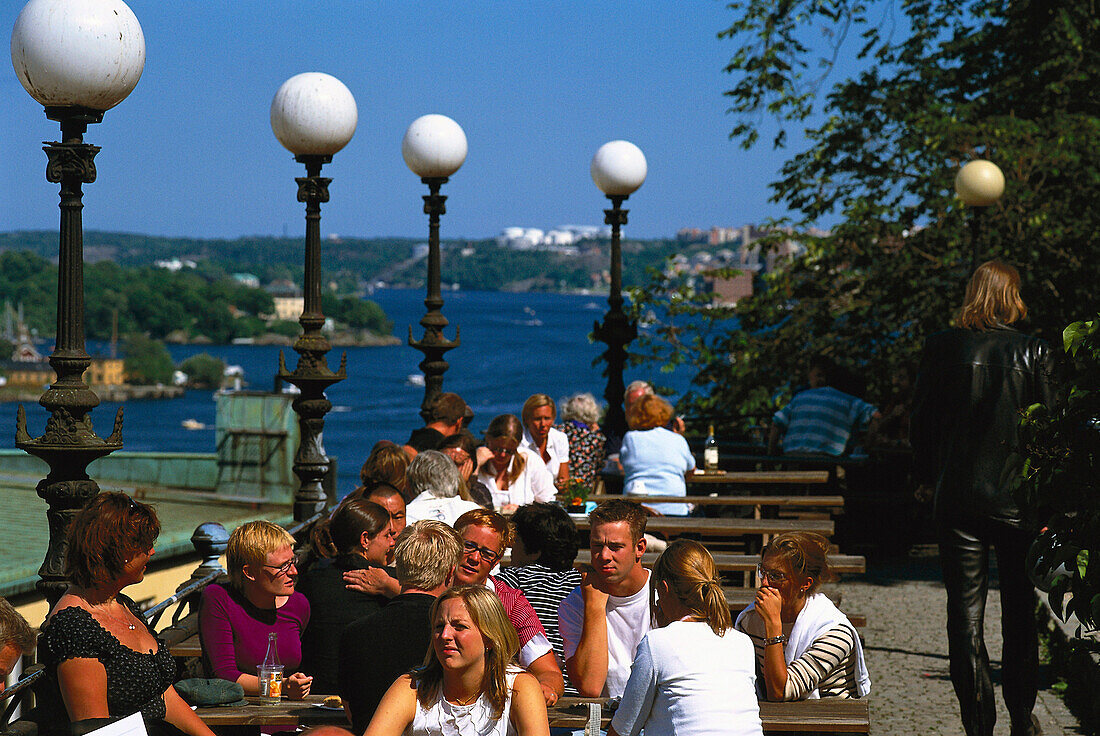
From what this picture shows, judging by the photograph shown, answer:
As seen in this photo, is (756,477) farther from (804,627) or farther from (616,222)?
(804,627)

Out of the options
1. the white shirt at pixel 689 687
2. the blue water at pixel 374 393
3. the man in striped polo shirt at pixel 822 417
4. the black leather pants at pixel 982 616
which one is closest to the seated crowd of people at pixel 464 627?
the white shirt at pixel 689 687

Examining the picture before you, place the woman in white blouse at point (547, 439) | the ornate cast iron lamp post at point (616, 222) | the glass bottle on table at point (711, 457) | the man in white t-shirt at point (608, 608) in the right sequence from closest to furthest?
the man in white t-shirt at point (608, 608) < the woman in white blouse at point (547, 439) < the glass bottle on table at point (711, 457) < the ornate cast iron lamp post at point (616, 222)

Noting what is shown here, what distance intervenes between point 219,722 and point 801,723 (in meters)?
1.98

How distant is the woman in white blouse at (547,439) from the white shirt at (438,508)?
2.26 metres

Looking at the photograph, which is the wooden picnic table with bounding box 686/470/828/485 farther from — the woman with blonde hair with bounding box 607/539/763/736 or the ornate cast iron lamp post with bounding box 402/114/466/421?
the woman with blonde hair with bounding box 607/539/763/736

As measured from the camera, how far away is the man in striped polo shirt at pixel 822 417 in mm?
10570

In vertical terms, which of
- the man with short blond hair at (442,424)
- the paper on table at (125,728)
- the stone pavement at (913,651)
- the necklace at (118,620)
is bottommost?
the stone pavement at (913,651)

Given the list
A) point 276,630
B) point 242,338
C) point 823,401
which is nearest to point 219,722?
point 276,630

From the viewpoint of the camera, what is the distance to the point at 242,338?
191 m

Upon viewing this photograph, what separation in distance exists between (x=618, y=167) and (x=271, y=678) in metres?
8.15

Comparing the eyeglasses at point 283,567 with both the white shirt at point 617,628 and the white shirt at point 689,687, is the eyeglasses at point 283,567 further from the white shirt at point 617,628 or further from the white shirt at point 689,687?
the white shirt at point 689,687

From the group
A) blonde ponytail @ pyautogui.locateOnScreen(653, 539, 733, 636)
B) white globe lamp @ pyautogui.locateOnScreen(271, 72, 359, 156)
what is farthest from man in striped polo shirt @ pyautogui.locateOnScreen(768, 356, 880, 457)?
blonde ponytail @ pyautogui.locateOnScreen(653, 539, 733, 636)

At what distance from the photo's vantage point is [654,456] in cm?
873

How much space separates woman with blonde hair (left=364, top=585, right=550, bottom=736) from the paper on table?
703 millimetres
